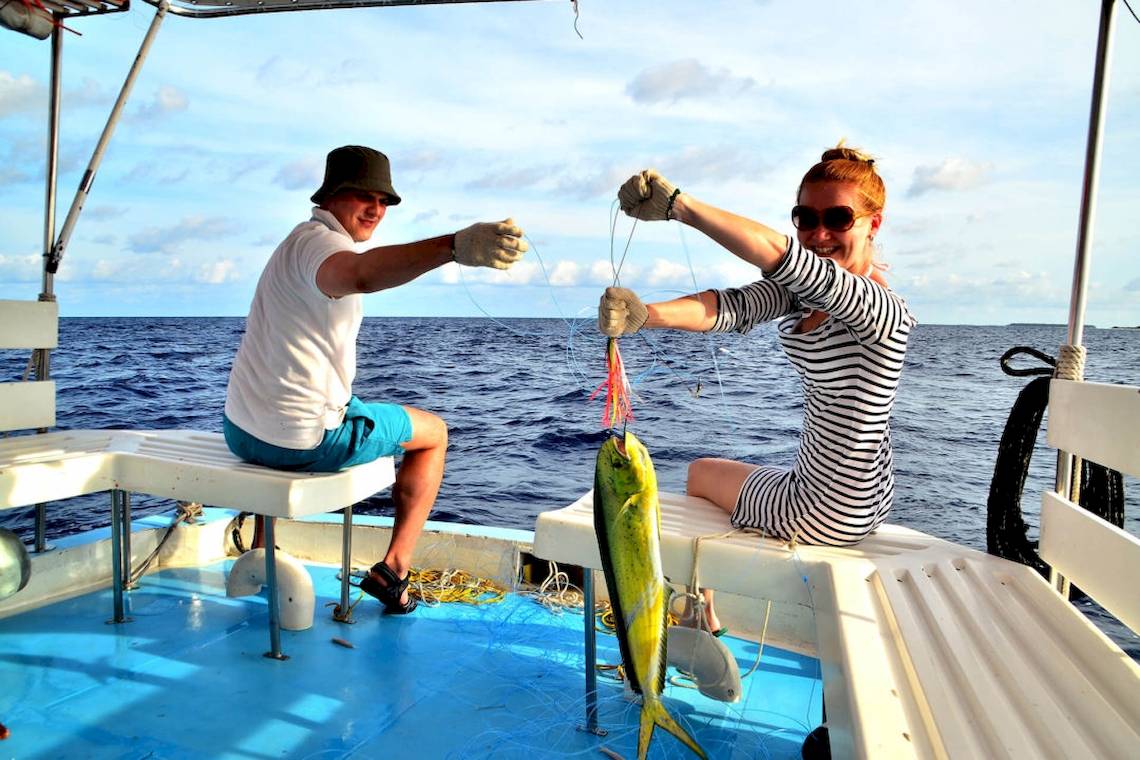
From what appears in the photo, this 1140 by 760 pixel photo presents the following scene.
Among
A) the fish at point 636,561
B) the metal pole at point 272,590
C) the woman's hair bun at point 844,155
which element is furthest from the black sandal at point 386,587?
the woman's hair bun at point 844,155

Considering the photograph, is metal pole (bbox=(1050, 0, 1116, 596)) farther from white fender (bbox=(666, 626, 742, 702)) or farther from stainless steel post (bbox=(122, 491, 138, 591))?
stainless steel post (bbox=(122, 491, 138, 591))

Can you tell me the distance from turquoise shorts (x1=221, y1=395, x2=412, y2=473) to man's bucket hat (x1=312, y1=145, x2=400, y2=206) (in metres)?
0.99

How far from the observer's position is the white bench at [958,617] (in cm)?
175

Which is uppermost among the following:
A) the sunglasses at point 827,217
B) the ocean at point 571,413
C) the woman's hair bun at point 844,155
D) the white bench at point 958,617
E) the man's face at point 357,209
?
the woman's hair bun at point 844,155

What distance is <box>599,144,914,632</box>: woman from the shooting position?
8.95ft

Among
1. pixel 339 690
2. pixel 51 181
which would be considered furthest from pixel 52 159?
pixel 339 690

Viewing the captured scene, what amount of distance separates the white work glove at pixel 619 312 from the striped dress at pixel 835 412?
596 millimetres

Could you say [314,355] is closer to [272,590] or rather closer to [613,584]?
[272,590]

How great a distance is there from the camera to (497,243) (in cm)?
243

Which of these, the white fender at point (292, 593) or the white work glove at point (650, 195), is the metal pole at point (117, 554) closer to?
the white fender at point (292, 593)

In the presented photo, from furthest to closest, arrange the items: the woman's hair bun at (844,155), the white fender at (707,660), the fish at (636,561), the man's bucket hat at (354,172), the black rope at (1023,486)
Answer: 1. the man's bucket hat at (354,172)
2. the white fender at (707,660)
3. the black rope at (1023,486)
4. the woman's hair bun at (844,155)
5. the fish at (636,561)

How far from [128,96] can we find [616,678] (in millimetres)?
4294

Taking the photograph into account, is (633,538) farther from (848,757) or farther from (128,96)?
(128,96)

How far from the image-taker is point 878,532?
10.7 feet
